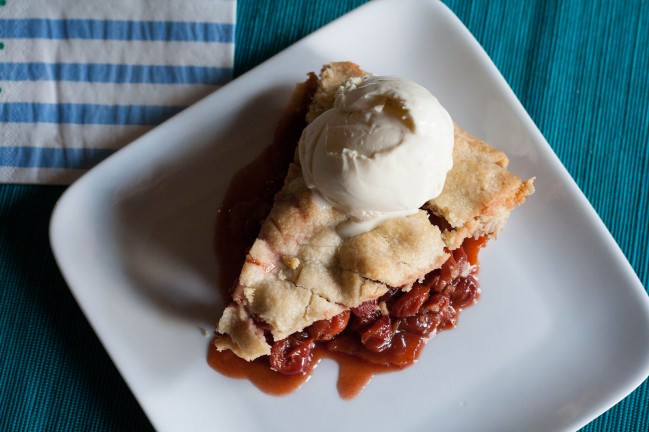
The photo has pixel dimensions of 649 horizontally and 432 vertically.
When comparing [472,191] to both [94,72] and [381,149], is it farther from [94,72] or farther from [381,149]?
[94,72]

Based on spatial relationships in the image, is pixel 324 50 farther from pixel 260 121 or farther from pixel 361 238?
pixel 361 238

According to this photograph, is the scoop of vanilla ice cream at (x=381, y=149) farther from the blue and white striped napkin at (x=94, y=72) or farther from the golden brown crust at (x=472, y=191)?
the blue and white striped napkin at (x=94, y=72)

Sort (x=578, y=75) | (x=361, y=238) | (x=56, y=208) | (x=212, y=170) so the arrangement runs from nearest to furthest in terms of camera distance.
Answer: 1. (x=361, y=238)
2. (x=56, y=208)
3. (x=212, y=170)
4. (x=578, y=75)

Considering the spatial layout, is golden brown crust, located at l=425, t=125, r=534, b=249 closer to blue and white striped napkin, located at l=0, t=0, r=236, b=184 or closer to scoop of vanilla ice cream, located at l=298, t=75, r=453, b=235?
scoop of vanilla ice cream, located at l=298, t=75, r=453, b=235

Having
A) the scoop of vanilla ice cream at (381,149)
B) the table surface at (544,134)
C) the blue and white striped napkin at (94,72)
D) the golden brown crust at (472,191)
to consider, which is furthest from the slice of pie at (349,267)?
the blue and white striped napkin at (94,72)

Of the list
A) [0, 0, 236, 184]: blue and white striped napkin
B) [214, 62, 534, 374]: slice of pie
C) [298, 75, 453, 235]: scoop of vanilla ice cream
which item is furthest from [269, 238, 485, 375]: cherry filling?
[0, 0, 236, 184]: blue and white striped napkin

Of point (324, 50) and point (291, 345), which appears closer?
point (291, 345)

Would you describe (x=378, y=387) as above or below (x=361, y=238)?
below

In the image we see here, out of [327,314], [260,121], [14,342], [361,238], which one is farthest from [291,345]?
[14,342]
